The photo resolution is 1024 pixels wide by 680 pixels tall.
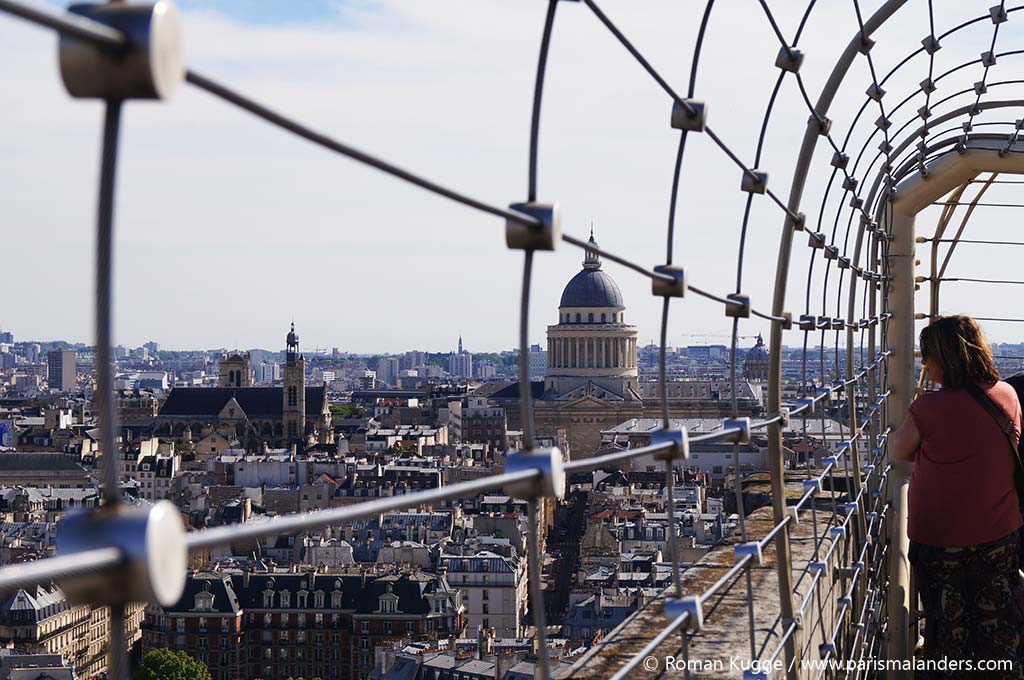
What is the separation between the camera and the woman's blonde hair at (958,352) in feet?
9.59

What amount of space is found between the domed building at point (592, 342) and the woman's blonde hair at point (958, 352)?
57854mm

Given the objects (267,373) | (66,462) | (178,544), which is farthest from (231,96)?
(267,373)

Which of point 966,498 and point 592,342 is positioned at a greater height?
point 592,342

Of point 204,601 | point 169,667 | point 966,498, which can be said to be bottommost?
point 169,667

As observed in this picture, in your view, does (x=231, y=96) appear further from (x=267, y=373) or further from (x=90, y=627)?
(x=267, y=373)

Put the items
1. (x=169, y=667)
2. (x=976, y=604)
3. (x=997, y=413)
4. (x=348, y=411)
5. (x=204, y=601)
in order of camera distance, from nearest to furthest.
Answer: (x=997, y=413) → (x=976, y=604) → (x=169, y=667) → (x=204, y=601) → (x=348, y=411)

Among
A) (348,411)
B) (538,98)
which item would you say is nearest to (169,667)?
(538,98)

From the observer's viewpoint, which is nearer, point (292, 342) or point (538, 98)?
point (538, 98)

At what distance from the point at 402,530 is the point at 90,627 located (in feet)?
34.3

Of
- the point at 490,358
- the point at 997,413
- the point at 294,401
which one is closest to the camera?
the point at 997,413

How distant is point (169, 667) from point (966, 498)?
25.7 metres

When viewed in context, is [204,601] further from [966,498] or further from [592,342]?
[592,342]

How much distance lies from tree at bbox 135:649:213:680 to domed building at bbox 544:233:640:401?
33882 mm

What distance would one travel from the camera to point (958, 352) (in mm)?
2918
